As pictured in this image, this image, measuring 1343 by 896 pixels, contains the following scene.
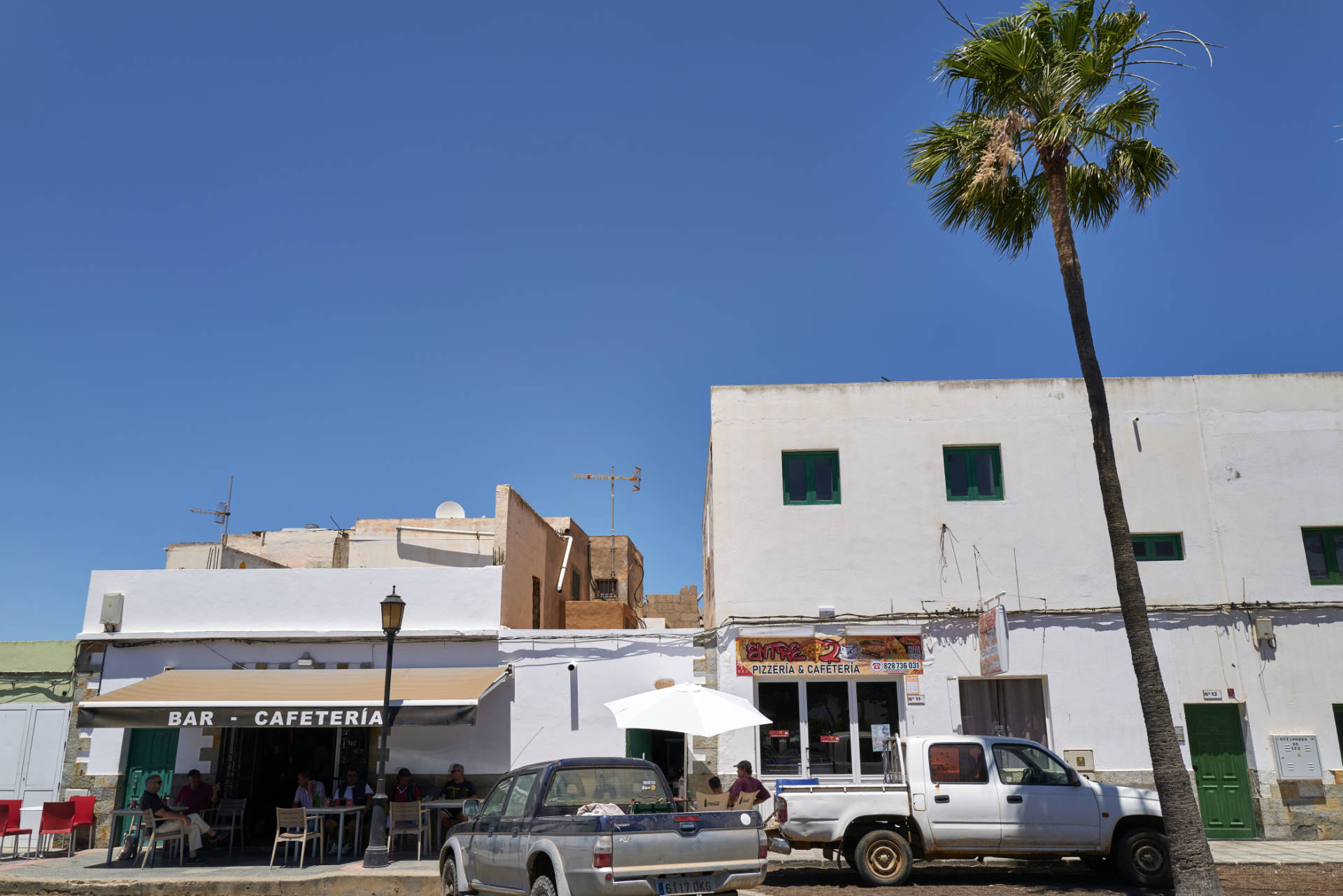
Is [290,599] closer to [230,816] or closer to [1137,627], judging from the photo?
[230,816]

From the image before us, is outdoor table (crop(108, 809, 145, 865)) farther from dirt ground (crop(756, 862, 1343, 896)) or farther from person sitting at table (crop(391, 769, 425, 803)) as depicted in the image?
dirt ground (crop(756, 862, 1343, 896))

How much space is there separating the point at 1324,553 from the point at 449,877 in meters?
14.5

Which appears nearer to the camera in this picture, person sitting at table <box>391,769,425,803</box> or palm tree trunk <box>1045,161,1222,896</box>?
palm tree trunk <box>1045,161,1222,896</box>

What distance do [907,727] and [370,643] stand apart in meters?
9.23

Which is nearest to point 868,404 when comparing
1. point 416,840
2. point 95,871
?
point 416,840

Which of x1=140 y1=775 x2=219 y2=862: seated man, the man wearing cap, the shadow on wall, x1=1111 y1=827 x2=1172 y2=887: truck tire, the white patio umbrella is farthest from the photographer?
the shadow on wall

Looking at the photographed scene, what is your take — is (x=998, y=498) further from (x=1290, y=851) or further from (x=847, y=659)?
(x=1290, y=851)

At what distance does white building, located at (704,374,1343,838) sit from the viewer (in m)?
15.3

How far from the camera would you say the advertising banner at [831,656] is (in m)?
15.8

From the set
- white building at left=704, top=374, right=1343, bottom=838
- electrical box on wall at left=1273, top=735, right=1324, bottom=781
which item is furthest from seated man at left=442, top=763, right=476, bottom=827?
electrical box on wall at left=1273, top=735, right=1324, bottom=781

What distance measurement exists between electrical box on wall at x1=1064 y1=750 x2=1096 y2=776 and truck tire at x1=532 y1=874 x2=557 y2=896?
32.3 ft

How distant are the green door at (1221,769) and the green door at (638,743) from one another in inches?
342

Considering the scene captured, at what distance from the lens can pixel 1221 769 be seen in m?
15.3

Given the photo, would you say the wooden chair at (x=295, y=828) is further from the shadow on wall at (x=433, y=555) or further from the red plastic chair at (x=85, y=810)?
the shadow on wall at (x=433, y=555)
